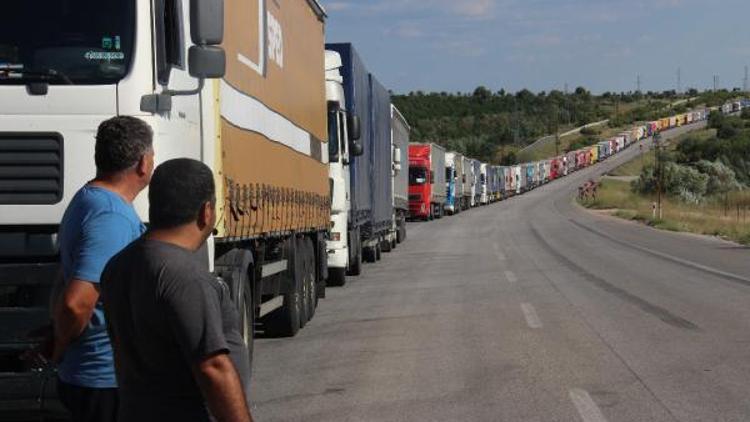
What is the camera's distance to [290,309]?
1184 centimetres

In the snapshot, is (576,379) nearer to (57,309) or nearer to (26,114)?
(26,114)

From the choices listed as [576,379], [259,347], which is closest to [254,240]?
[259,347]

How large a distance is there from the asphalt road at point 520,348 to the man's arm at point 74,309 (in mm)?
3935

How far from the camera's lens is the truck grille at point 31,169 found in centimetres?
623

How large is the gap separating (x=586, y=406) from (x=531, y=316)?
5.69 metres

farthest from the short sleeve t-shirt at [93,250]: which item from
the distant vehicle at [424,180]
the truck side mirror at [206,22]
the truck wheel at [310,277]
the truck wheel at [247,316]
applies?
the distant vehicle at [424,180]

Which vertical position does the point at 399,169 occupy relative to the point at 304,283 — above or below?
above

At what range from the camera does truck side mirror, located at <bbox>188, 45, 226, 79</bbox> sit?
6.45 meters

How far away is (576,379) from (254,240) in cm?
320

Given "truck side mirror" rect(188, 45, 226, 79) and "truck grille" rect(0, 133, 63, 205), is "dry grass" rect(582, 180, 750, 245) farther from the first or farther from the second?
"truck grille" rect(0, 133, 63, 205)

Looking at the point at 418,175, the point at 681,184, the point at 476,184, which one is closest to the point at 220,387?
the point at 418,175

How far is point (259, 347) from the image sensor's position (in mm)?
11484

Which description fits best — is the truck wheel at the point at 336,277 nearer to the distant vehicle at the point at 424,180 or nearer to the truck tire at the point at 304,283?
the truck tire at the point at 304,283

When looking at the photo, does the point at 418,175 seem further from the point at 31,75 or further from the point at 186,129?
the point at 31,75
